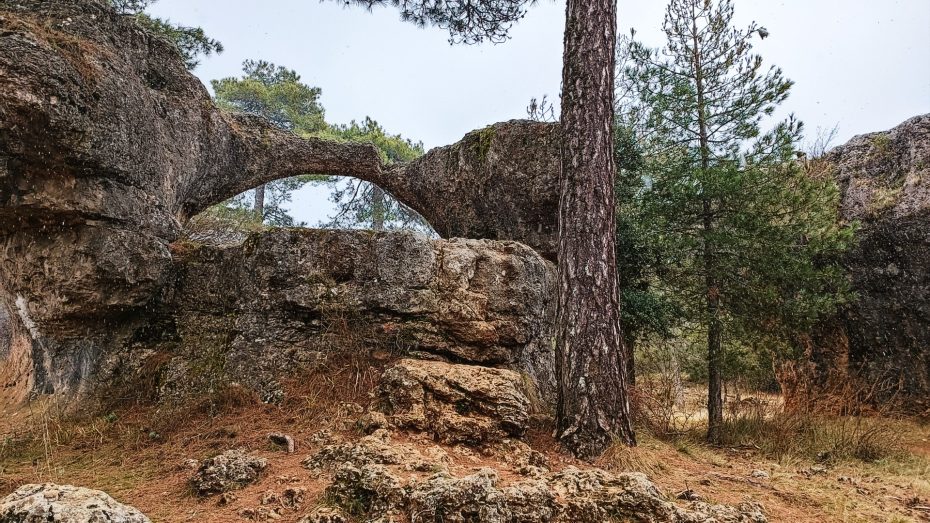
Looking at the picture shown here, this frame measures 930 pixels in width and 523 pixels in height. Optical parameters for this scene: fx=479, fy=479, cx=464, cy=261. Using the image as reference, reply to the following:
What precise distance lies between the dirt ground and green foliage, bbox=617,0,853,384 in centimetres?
254

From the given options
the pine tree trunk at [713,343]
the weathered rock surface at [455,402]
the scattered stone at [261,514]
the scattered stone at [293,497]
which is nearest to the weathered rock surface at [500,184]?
the pine tree trunk at [713,343]

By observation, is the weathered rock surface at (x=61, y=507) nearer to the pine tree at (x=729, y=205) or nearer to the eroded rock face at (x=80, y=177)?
the eroded rock face at (x=80, y=177)

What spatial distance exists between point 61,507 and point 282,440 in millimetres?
2359

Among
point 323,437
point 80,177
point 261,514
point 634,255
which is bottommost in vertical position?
point 261,514

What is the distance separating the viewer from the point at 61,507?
2.38 metres

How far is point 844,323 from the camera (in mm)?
9414

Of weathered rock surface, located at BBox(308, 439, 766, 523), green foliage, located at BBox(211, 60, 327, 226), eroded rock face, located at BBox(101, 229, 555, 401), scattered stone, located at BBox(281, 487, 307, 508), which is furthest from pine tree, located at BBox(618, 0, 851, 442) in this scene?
green foliage, located at BBox(211, 60, 327, 226)

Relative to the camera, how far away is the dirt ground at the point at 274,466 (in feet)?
12.3

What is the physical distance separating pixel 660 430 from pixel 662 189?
159 inches


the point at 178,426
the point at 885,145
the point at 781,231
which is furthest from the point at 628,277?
the point at 178,426

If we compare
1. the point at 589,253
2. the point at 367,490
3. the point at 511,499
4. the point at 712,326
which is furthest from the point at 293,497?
the point at 712,326

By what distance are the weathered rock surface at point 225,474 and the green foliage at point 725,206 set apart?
666 centimetres

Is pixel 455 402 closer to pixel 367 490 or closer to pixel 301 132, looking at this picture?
pixel 367 490

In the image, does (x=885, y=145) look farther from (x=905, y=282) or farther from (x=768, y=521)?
(x=768, y=521)
